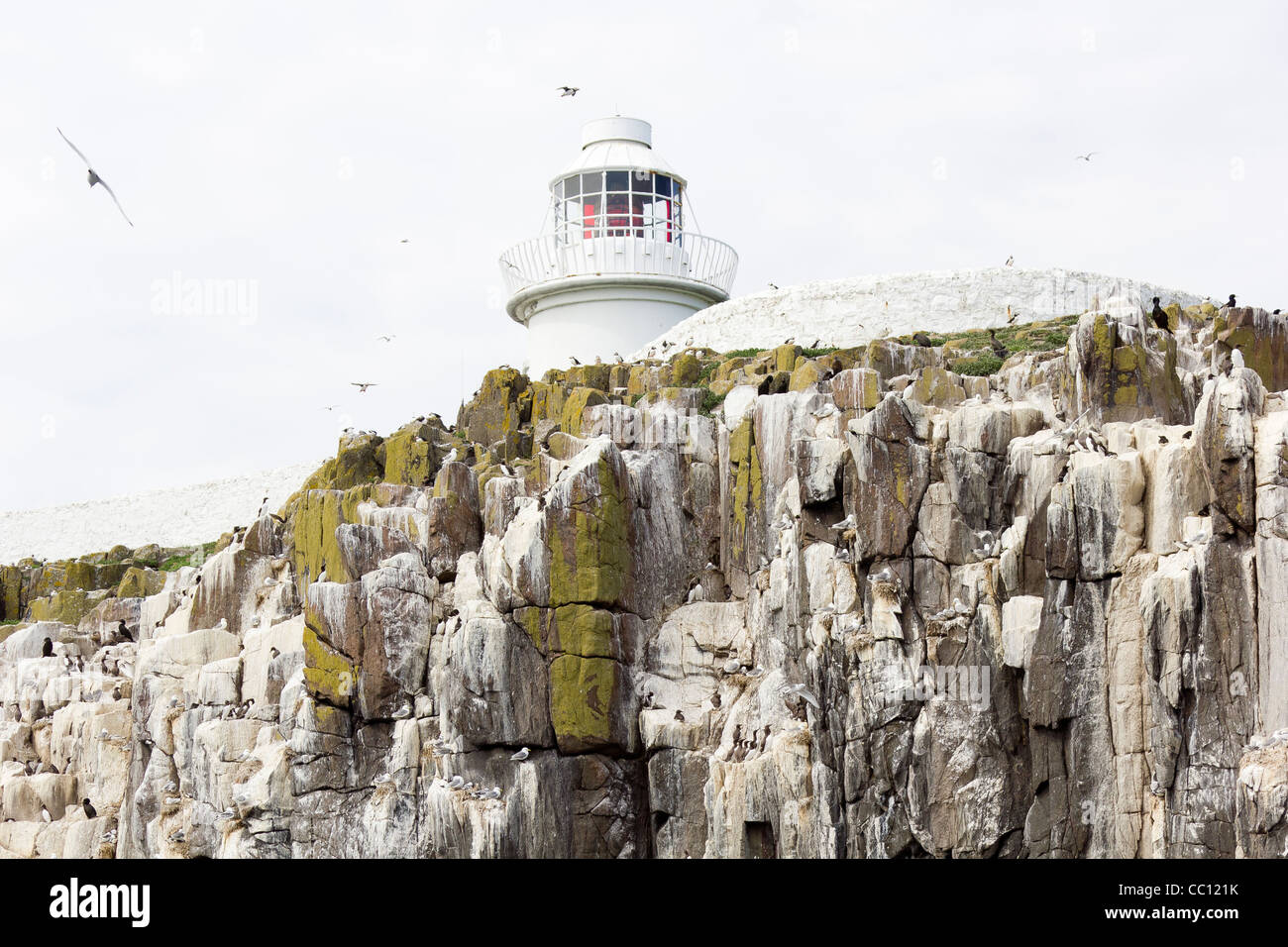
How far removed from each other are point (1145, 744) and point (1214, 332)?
8857mm

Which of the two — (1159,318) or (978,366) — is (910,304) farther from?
(1159,318)

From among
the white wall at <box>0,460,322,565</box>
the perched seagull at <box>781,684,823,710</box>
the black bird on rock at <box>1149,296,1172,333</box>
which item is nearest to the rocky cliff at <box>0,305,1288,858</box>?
the perched seagull at <box>781,684,823,710</box>

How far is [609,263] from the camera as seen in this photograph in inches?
1736

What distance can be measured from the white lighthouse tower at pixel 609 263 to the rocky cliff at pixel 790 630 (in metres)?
9.90

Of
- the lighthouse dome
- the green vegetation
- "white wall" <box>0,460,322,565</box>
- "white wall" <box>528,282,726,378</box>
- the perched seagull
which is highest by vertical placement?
the lighthouse dome

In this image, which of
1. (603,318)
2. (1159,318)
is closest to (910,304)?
(603,318)

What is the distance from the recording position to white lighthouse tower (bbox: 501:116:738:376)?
1732 inches

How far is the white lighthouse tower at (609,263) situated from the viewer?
44000 mm

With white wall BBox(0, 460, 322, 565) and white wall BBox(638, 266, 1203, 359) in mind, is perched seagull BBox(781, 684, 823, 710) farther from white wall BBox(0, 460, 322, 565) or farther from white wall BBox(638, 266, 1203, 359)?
white wall BBox(0, 460, 322, 565)

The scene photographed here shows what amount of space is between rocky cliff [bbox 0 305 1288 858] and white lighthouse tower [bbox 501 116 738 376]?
9896 millimetres

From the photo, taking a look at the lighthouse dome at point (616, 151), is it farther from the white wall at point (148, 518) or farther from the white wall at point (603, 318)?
the white wall at point (148, 518)

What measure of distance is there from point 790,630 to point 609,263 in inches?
810

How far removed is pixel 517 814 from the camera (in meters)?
25.7

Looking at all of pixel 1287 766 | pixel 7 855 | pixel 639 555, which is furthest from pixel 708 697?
pixel 7 855
